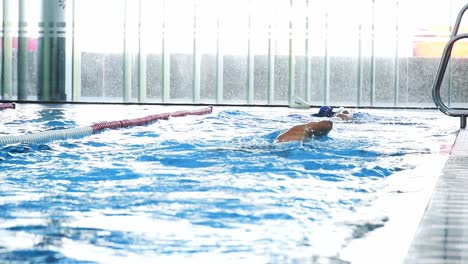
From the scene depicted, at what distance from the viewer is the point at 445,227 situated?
244 cm

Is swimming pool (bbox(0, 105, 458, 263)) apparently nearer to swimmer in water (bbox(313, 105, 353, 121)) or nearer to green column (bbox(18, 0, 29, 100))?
swimmer in water (bbox(313, 105, 353, 121))

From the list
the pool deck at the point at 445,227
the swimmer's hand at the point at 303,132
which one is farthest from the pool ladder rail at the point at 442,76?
the pool deck at the point at 445,227

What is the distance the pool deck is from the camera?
2.02 meters

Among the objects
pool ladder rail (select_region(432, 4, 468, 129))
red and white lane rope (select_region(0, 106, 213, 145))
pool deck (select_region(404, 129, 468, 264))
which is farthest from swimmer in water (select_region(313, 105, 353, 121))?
pool deck (select_region(404, 129, 468, 264))

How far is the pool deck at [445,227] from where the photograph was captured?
6.63 ft

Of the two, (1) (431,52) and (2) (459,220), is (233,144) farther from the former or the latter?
(1) (431,52)

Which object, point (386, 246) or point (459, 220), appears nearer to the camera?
point (386, 246)

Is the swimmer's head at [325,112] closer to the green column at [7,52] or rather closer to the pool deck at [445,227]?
the pool deck at [445,227]

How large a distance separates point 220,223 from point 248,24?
1125 centimetres

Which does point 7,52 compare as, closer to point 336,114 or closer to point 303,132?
point 336,114

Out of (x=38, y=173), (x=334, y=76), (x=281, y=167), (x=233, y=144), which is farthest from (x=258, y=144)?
(x=334, y=76)

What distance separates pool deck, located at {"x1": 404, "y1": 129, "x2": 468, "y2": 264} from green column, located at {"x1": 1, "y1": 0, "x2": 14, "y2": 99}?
10795 millimetres

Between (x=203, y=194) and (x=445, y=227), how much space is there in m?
1.57

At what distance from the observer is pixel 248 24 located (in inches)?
555
